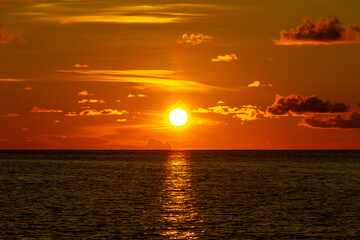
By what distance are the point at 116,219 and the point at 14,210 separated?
14.5m

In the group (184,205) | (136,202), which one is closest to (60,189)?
(136,202)

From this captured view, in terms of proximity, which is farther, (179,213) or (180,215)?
(179,213)

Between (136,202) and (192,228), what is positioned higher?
(136,202)

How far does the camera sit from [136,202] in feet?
259

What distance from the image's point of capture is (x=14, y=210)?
226 ft

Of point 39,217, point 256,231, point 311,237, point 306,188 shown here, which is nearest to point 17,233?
point 39,217

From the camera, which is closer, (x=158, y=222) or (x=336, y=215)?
(x=158, y=222)

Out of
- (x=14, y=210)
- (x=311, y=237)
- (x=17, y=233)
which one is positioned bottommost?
(x=311, y=237)

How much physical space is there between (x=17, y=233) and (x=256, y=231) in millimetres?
22254

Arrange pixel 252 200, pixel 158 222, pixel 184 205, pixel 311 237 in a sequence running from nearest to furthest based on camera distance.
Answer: pixel 311 237, pixel 158 222, pixel 184 205, pixel 252 200

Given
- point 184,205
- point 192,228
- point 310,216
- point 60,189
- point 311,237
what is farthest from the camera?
point 60,189

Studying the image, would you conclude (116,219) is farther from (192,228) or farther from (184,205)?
(184,205)

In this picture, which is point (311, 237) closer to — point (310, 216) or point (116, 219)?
point (310, 216)

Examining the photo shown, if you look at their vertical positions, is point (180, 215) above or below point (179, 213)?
below
